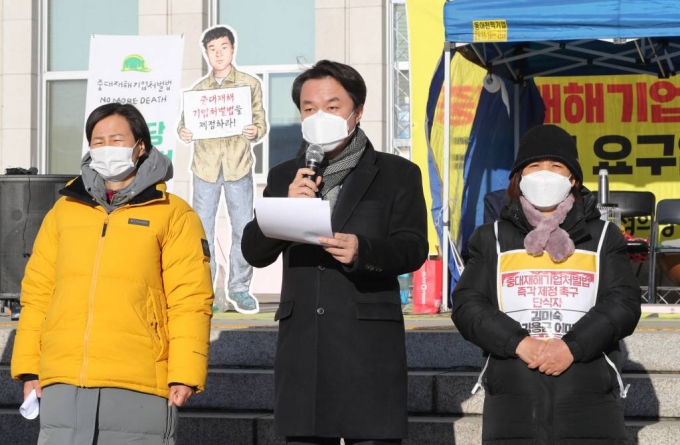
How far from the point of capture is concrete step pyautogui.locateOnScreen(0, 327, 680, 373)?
7586 millimetres

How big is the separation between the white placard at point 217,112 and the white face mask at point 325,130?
6696 millimetres

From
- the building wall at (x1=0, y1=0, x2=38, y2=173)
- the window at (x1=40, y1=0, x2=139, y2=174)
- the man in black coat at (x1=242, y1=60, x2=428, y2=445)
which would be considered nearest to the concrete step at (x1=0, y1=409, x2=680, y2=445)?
the man in black coat at (x1=242, y1=60, x2=428, y2=445)

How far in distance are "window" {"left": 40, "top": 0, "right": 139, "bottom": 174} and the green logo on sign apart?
4612mm

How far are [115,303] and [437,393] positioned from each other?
313cm

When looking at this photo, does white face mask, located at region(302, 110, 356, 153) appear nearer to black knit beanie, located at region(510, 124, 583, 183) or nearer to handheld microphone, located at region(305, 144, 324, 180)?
handheld microphone, located at region(305, 144, 324, 180)

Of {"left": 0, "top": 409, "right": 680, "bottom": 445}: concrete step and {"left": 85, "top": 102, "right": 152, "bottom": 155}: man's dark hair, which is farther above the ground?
{"left": 85, "top": 102, "right": 152, "bottom": 155}: man's dark hair

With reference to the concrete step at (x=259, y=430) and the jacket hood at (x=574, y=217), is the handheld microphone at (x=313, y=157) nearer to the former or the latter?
the jacket hood at (x=574, y=217)

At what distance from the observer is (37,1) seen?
15.9m

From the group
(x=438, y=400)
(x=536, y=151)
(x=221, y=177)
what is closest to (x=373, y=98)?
(x=221, y=177)

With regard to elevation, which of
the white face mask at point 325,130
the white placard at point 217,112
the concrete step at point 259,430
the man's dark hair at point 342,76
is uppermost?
the white placard at point 217,112

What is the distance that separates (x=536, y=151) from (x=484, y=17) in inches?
216

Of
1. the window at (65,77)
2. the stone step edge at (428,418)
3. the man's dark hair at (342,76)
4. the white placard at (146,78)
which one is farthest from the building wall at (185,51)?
the man's dark hair at (342,76)

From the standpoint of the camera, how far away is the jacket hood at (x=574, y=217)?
456cm

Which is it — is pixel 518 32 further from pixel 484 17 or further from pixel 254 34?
pixel 254 34
